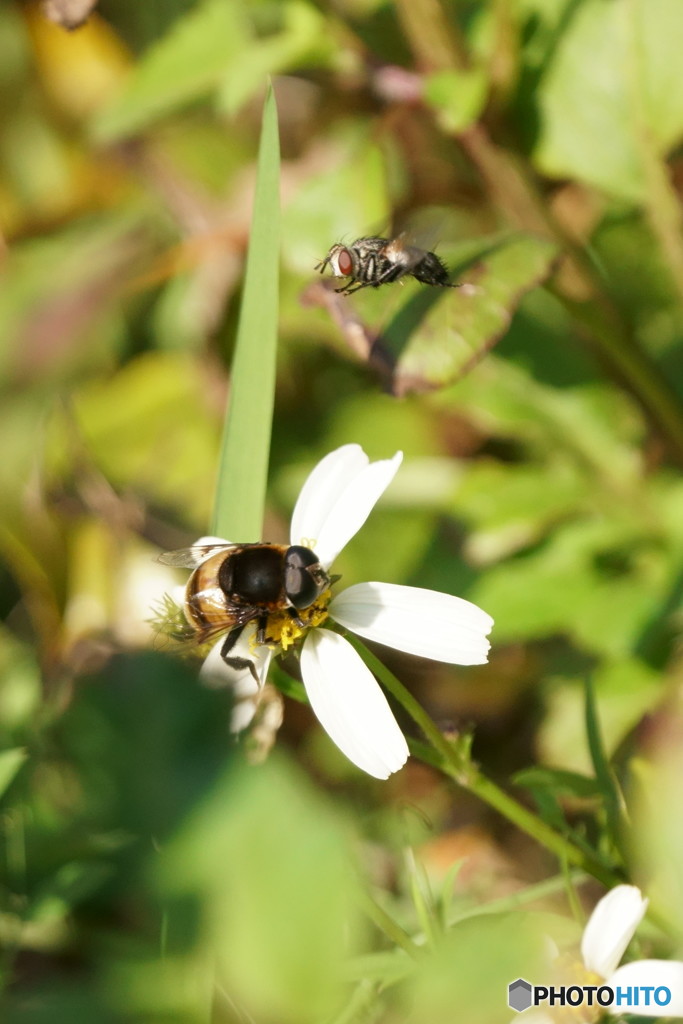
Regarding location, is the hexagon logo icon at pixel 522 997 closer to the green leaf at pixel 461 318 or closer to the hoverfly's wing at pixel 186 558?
the hoverfly's wing at pixel 186 558

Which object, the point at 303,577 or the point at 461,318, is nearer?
the point at 303,577

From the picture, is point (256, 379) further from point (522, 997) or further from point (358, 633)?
point (522, 997)

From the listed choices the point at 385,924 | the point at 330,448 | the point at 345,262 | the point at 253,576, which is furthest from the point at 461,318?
the point at 330,448

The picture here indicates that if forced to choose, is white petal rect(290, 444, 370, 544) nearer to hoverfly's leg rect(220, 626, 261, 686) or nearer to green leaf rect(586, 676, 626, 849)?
hoverfly's leg rect(220, 626, 261, 686)

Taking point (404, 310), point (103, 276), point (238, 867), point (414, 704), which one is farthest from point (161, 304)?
point (238, 867)

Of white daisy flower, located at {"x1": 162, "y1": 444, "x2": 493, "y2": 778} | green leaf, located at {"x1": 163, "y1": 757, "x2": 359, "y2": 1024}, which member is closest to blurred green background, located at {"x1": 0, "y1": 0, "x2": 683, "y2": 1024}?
green leaf, located at {"x1": 163, "y1": 757, "x2": 359, "y2": 1024}

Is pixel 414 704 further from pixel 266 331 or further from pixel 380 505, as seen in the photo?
pixel 380 505
